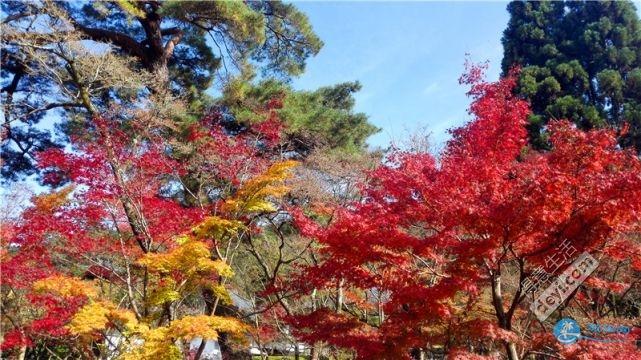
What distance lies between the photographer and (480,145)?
7.51m

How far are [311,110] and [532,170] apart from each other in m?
9.53

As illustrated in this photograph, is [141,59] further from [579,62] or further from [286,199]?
[579,62]

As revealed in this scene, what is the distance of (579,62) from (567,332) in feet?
49.0

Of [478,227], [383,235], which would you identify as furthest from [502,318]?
[383,235]

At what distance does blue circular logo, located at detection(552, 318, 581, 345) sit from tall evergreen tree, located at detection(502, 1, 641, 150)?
37.6 ft

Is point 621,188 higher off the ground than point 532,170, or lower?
lower

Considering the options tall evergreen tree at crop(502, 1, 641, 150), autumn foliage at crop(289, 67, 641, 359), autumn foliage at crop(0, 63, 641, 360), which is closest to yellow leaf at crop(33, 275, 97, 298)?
autumn foliage at crop(0, 63, 641, 360)

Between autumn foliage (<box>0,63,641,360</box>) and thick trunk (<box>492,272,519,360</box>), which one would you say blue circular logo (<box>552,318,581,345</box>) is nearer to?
autumn foliage (<box>0,63,641,360</box>)

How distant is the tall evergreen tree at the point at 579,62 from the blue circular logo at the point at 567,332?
11.5m

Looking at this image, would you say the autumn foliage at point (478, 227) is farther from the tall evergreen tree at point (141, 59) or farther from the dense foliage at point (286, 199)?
the tall evergreen tree at point (141, 59)

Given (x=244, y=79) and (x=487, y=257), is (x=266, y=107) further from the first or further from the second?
(x=487, y=257)

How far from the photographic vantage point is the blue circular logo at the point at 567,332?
5.82 meters

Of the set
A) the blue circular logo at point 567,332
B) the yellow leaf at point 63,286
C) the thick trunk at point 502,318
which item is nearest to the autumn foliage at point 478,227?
the thick trunk at point 502,318

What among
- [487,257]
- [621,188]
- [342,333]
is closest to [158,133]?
[342,333]
